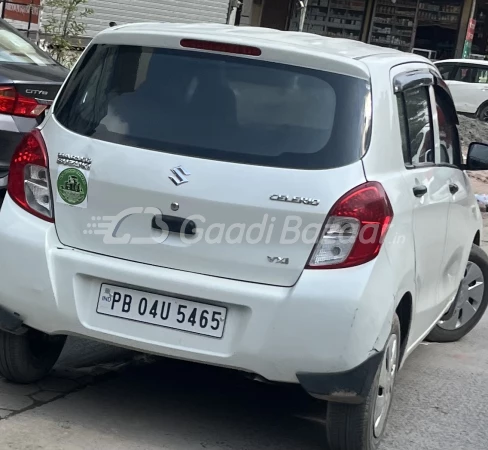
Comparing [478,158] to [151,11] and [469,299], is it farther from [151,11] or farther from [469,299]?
[151,11]

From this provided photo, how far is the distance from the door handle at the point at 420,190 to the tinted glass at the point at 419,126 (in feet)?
0.40

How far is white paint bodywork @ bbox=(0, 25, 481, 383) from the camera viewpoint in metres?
3.92

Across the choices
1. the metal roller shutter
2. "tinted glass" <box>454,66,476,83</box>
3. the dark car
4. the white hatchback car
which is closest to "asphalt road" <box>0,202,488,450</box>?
the white hatchback car

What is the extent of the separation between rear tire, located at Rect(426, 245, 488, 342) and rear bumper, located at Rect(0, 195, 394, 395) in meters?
2.46

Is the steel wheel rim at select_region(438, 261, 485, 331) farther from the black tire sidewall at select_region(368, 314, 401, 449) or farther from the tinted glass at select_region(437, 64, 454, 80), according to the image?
the tinted glass at select_region(437, 64, 454, 80)

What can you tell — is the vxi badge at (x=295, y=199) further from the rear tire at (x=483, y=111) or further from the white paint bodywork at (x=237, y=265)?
the rear tire at (x=483, y=111)

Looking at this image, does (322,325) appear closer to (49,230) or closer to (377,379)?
(377,379)

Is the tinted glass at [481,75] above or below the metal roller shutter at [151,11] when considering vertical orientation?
below

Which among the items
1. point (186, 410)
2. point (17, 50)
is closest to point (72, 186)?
point (186, 410)

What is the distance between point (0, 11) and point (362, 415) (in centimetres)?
1460

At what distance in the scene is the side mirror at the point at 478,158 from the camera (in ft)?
18.8

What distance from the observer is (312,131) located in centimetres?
411

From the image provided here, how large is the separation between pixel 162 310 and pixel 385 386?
3.36 feet

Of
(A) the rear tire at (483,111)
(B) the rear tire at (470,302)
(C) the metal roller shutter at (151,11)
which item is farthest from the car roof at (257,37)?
(A) the rear tire at (483,111)
